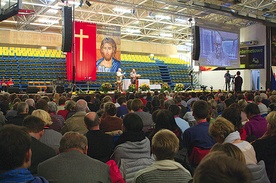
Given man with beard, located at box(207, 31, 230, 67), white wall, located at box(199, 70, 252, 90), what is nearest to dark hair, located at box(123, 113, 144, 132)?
man with beard, located at box(207, 31, 230, 67)

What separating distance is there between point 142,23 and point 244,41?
24.2 feet

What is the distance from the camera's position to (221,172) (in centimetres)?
88

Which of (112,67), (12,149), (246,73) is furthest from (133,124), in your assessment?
(246,73)

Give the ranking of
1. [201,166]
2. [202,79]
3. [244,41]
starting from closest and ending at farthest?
[201,166] → [244,41] → [202,79]

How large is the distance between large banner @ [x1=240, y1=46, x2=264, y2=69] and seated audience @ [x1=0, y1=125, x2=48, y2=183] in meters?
19.8

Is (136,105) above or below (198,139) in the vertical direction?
above

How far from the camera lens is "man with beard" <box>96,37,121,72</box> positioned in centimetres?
1645

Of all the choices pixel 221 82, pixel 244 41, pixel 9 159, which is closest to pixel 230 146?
pixel 9 159

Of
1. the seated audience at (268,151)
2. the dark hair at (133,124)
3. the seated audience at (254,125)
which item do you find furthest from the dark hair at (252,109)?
the dark hair at (133,124)

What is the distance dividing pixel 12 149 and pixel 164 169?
0.87 metres

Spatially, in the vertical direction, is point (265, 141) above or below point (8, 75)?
below

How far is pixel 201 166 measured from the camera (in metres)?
0.94

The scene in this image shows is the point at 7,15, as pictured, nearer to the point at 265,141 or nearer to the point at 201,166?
the point at 265,141

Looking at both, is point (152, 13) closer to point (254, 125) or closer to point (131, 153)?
point (254, 125)
